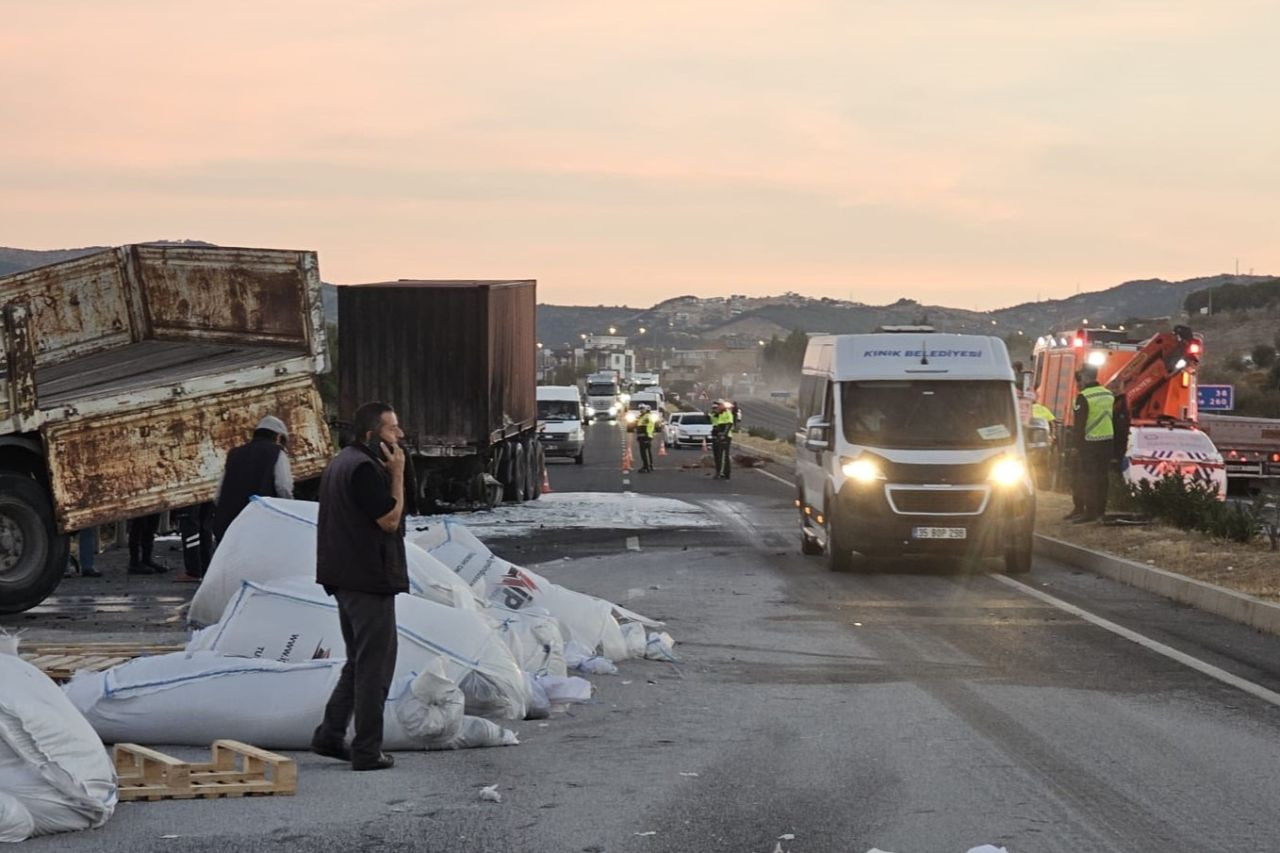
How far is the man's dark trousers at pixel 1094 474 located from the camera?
2177 centimetres

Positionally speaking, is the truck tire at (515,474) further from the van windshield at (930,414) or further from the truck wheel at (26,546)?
the truck wheel at (26,546)

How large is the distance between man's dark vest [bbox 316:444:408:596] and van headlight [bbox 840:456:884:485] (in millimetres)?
10429

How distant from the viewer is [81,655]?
435 inches

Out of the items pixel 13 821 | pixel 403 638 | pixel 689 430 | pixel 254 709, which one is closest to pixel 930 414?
pixel 403 638

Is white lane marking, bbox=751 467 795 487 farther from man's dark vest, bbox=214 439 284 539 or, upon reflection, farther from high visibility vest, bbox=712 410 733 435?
man's dark vest, bbox=214 439 284 539

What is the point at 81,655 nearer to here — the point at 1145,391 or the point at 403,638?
the point at 403,638

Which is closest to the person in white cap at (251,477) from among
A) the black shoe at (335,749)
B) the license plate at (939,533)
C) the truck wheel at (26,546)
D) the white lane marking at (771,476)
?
the truck wheel at (26,546)

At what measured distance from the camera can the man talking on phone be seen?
8.30m

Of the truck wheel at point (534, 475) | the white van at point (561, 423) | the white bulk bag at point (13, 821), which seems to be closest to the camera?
the white bulk bag at point (13, 821)

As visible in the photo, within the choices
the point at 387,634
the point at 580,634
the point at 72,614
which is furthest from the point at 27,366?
the point at 387,634

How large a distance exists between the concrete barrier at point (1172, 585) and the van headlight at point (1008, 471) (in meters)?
1.23

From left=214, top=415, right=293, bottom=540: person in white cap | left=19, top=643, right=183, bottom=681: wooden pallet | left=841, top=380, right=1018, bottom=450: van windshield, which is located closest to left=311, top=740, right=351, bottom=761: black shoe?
left=19, top=643, right=183, bottom=681: wooden pallet

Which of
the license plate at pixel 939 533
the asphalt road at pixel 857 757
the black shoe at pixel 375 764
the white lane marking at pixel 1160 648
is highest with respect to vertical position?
the license plate at pixel 939 533

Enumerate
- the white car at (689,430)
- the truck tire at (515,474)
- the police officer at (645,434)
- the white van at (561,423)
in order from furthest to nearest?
1. the white car at (689,430)
2. the white van at (561,423)
3. the police officer at (645,434)
4. the truck tire at (515,474)
